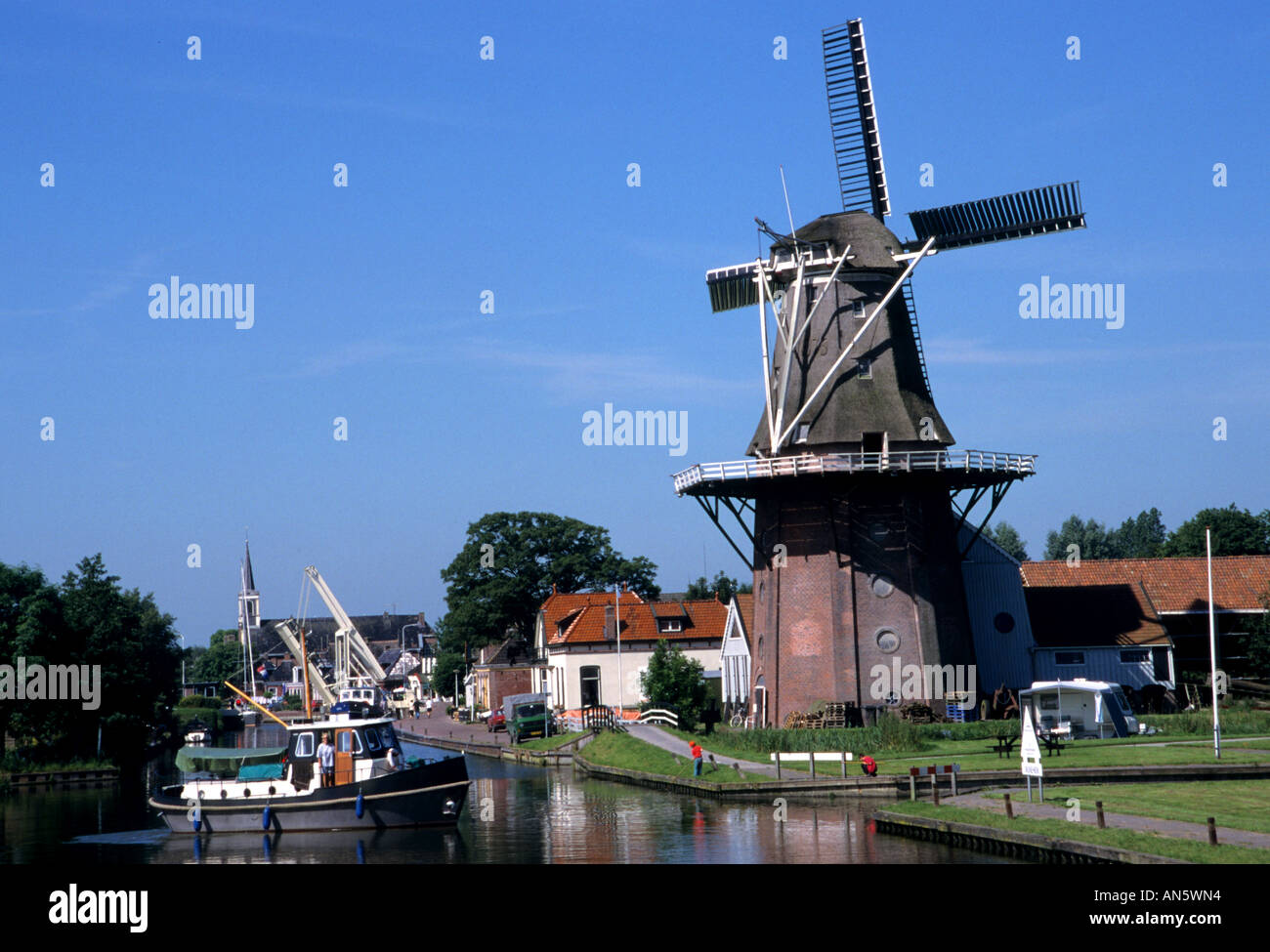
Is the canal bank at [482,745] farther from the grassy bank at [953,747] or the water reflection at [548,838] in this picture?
the water reflection at [548,838]

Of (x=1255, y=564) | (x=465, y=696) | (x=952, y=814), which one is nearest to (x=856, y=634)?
(x=952, y=814)

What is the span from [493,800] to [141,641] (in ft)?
113

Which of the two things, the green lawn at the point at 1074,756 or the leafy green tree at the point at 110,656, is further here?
the leafy green tree at the point at 110,656

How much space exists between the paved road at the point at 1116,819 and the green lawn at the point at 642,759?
7942mm

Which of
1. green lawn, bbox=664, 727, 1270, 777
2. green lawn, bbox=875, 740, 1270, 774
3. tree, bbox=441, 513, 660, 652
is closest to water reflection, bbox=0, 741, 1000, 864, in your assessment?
green lawn, bbox=664, 727, 1270, 777

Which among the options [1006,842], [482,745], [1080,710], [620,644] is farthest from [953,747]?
[620,644]

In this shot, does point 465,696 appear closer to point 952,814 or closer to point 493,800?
point 493,800

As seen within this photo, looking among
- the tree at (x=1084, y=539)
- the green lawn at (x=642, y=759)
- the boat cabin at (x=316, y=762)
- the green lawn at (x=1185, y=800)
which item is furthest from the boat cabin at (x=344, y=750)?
the tree at (x=1084, y=539)

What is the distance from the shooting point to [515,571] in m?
89.4

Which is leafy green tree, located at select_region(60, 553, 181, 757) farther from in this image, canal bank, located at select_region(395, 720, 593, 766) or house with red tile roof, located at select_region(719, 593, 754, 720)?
house with red tile roof, located at select_region(719, 593, 754, 720)

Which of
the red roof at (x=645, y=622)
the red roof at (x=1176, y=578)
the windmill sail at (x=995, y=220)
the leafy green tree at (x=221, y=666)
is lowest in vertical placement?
the leafy green tree at (x=221, y=666)

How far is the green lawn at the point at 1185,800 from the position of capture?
25.5 meters

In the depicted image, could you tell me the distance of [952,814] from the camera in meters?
28.1
